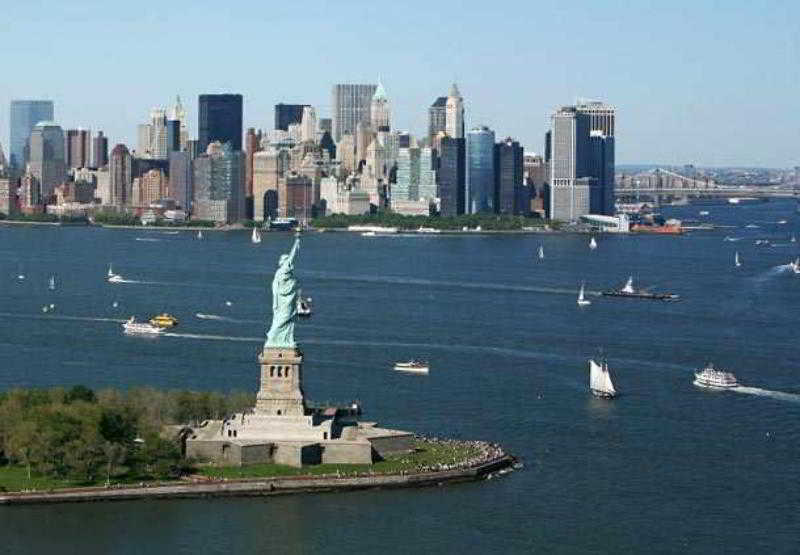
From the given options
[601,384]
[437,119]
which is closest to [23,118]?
[437,119]

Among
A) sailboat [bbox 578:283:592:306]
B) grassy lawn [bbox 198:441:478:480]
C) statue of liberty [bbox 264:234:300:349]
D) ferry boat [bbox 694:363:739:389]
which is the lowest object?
grassy lawn [bbox 198:441:478:480]

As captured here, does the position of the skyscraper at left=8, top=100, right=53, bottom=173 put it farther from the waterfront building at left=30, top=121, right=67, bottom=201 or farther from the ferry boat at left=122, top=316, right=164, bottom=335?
the ferry boat at left=122, top=316, right=164, bottom=335

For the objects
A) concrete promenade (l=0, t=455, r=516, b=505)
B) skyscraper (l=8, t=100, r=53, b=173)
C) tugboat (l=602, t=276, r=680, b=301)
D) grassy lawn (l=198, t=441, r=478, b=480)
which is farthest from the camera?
skyscraper (l=8, t=100, r=53, b=173)

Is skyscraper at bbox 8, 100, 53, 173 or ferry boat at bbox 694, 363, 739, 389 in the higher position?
skyscraper at bbox 8, 100, 53, 173

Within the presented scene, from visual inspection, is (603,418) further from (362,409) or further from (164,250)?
(164,250)

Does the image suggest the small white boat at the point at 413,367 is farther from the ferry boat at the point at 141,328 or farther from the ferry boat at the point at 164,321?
the ferry boat at the point at 164,321

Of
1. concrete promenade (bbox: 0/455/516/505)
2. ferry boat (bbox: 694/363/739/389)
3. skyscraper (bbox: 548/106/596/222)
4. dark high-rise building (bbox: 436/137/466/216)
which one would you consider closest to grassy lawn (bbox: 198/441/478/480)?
concrete promenade (bbox: 0/455/516/505)
